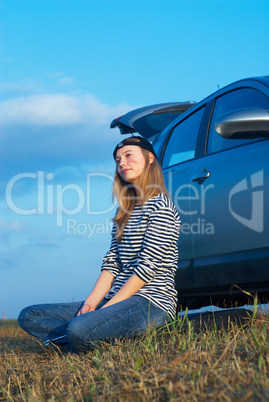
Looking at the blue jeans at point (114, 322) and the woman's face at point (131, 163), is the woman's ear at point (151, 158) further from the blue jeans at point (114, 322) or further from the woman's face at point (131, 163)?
the blue jeans at point (114, 322)

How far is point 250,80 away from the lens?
12.8ft

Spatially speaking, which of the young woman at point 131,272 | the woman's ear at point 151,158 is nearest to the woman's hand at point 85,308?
the young woman at point 131,272

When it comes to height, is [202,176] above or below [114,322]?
above

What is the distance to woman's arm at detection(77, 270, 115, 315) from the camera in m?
3.46

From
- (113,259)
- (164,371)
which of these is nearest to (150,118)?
(113,259)

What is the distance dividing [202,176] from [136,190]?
674 millimetres

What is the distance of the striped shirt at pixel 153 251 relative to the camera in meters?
3.20

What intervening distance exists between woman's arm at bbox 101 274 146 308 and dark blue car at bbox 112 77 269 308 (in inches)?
30.5

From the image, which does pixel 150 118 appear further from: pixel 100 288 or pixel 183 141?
pixel 100 288

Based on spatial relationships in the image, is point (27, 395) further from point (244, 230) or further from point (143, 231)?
point (244, 230)

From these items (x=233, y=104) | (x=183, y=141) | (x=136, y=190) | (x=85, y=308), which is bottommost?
(x=85, y=308)

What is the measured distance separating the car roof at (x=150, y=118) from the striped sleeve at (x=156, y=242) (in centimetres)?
194

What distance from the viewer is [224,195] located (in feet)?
12.1
